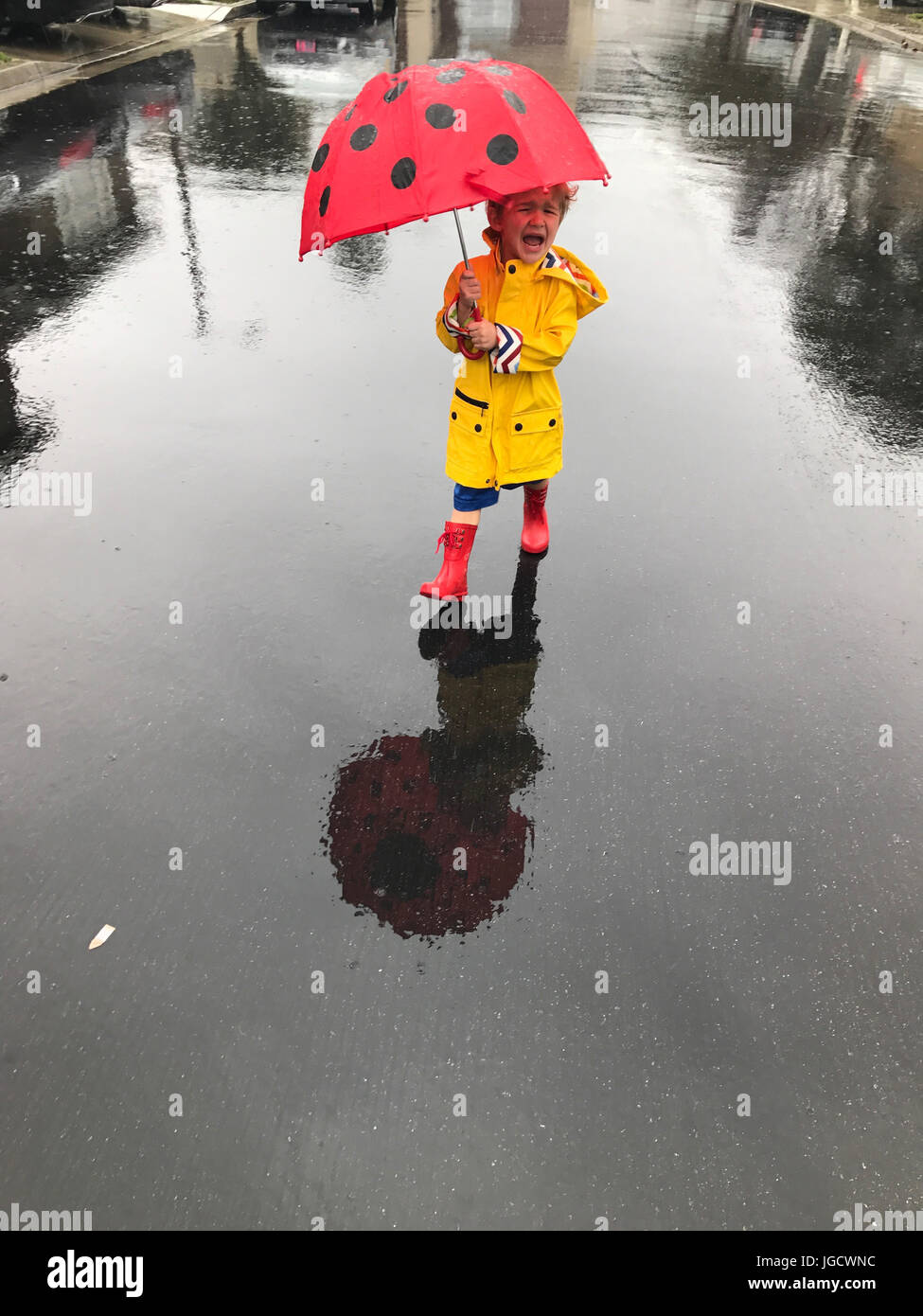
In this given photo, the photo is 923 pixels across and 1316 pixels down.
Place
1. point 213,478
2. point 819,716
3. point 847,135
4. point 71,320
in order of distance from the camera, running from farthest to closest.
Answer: point 847,135 < point 71,320 < point 213,478 < point 819,716

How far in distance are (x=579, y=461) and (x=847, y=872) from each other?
3.02 meters

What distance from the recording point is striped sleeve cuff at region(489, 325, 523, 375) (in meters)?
3.86

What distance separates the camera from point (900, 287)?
8109mm

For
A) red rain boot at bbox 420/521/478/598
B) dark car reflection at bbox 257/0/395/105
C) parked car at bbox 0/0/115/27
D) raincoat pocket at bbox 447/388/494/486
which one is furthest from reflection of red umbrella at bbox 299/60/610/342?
parked car at bbox 0/0/115/27

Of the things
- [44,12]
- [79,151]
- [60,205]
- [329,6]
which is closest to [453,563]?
[60,205]


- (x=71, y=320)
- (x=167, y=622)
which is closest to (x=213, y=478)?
(x=167, y=622)

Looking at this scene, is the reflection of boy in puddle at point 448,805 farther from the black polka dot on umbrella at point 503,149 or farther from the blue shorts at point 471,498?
the black polka dot on umbrella at point 503,149

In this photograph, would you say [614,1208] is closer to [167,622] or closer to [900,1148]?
[900,1148]

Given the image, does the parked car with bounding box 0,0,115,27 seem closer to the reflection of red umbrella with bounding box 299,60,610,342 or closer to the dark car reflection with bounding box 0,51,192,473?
the dark car reflection with bounding box 0,51,192,473

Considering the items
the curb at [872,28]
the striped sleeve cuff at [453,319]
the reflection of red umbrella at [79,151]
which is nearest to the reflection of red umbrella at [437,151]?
the striped sleeve cuff at [453,319]

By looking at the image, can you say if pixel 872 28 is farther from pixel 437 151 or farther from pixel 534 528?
pixel 437 151

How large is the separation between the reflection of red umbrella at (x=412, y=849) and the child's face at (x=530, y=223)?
1939 millimetres

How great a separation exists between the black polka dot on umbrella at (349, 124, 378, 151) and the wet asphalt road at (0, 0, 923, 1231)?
1.91 m

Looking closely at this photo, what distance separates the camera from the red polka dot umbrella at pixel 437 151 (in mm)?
3203
